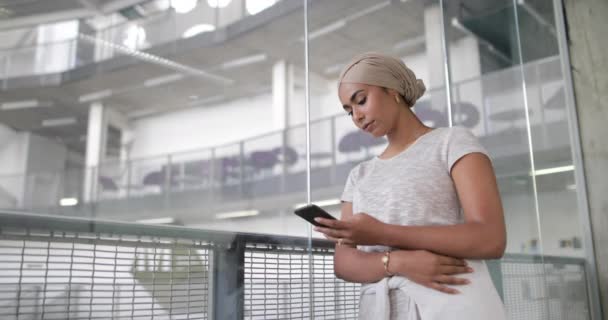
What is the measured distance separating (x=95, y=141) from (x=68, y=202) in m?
0.27

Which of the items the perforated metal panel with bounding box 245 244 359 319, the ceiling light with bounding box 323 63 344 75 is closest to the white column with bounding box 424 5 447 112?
the ceiling light with bounding box 323 63 344 75

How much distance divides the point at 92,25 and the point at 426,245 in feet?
4.64

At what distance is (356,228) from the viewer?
98 cm

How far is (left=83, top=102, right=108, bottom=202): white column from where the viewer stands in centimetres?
193

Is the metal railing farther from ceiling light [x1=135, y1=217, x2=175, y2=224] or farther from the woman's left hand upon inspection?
the woman's left hand

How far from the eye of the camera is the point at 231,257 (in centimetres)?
154

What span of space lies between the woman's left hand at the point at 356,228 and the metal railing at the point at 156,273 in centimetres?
55

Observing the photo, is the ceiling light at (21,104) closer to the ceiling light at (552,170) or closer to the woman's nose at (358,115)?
the woman's nose at (358,115)

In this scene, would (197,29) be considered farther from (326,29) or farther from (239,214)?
(239,214)

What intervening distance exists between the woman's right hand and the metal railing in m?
0.63

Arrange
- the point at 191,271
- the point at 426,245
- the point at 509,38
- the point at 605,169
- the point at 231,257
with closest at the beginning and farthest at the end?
1. the point at 426,245
2. the point at 191,271
3. the point at 231,257
4. the point at 605,169
5. the point at 509,38

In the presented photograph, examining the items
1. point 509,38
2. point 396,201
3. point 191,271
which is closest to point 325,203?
point 191,271

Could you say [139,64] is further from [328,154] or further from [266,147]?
[328,154]

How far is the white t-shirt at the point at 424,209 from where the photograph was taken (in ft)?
3.32
